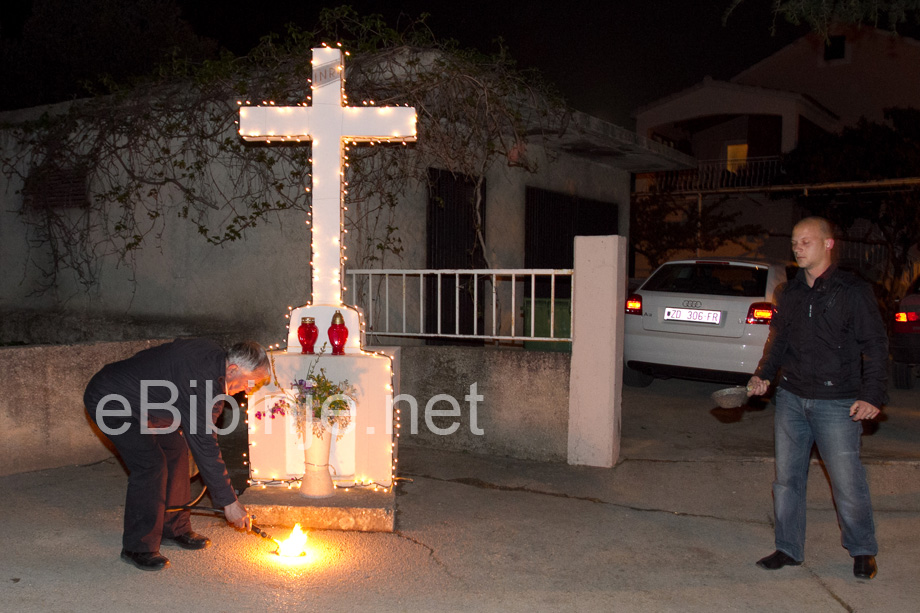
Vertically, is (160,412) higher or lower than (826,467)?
higher

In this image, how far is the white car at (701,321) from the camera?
733 centimetres

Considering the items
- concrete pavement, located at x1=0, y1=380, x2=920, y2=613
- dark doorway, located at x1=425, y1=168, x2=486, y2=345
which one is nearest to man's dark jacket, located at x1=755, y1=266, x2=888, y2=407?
concrete pavement, located at x1=0, y1=380, x2=920, y2=613

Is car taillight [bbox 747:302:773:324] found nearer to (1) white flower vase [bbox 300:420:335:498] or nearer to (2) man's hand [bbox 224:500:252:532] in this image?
(1) white flower vase [bbox 300:420:335:498]

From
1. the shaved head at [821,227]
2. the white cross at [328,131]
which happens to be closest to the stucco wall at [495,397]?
the white cross at [328,131]

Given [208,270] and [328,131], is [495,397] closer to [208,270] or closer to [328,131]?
[328,131]

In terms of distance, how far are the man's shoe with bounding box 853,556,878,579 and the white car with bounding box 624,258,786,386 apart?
10.9 ft

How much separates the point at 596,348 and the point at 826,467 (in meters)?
2.17

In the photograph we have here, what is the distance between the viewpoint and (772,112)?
73.8ft

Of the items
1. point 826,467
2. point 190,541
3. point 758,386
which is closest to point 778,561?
point 826,467

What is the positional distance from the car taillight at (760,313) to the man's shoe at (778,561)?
3490mm

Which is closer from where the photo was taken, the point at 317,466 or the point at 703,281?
the point at 317,466

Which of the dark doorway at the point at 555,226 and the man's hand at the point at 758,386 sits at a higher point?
the dark doorway at the point at 555,226

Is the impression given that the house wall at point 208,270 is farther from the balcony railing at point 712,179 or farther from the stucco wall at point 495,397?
the balcony railing at point 712,179

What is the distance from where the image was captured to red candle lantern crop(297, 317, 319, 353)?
498 cm
